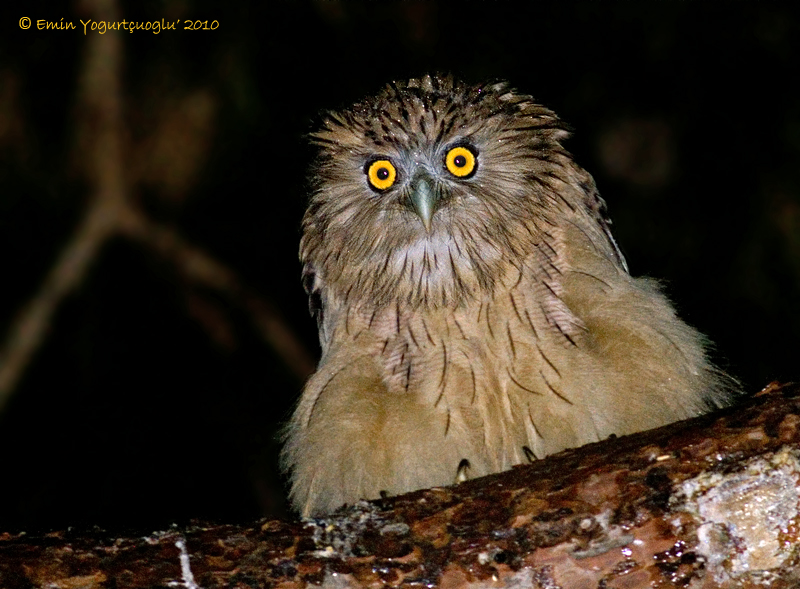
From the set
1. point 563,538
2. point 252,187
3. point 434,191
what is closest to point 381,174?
point 434,191

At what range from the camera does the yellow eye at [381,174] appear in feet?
9.58

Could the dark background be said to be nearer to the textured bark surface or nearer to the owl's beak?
the owl's beak

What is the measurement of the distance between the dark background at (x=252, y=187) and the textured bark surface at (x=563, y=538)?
245cm

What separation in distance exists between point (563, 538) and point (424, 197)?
1.17 m

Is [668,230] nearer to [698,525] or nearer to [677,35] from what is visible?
[677,35]

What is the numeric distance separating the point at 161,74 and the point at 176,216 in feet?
2.69

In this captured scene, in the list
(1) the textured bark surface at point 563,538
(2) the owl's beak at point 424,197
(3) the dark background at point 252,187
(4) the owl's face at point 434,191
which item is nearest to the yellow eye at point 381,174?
(4) the owl's face at point 434,191

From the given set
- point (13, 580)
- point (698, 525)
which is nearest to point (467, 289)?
point (698, 525)

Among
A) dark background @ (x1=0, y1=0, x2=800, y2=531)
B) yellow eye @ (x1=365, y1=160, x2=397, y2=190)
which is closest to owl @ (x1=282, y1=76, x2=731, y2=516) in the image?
yellow eye @ (x1=365, y1=160, x2=397, y2=190)

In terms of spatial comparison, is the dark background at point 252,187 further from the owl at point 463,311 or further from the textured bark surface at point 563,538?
the textured bark surface at point 563,538

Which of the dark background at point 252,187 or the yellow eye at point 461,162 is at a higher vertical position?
the dark background at point 252,187

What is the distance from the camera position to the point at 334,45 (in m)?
5.02

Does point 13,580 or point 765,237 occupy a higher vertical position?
point 765,237

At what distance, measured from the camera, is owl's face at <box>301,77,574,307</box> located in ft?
9.35
